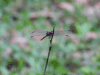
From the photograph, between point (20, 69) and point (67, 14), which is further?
point (67, 14)

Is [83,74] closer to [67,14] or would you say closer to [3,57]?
[3,57]

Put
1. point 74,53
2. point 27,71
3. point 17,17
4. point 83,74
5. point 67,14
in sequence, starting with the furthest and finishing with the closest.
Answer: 1. point 67,14
2. point 17,17
3. point 74,53
4. point 83,74
5. point 27,71

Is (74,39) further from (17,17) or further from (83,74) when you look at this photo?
(17,17)

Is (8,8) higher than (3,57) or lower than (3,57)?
higher

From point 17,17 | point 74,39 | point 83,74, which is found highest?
point 17,17

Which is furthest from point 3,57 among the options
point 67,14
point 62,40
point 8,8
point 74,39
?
point 67,14

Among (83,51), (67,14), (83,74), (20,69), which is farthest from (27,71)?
(67,14)

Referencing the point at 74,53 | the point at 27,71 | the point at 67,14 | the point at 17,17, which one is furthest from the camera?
the point at 67,14
